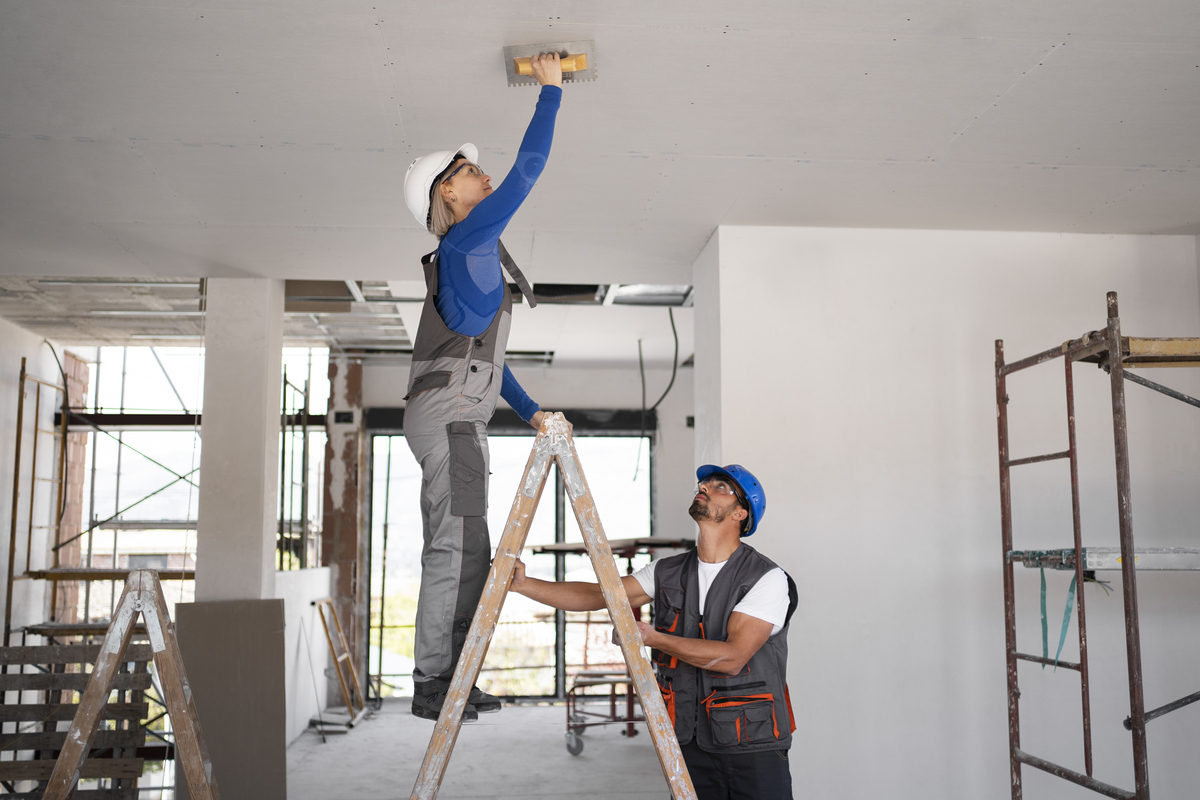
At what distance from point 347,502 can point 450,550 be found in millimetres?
6709

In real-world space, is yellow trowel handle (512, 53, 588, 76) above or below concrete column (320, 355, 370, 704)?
above

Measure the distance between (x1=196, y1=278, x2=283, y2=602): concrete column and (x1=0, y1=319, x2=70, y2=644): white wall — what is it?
267 centimetres

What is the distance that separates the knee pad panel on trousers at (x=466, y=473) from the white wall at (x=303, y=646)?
455 centimetres

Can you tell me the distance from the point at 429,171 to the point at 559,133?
1153 millimetres

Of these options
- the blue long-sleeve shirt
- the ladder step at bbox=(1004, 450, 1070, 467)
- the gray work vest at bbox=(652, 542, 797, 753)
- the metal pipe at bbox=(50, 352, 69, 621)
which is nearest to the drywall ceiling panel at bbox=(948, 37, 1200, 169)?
the ladder step at bbox=(1004, 450, 1070, 467)

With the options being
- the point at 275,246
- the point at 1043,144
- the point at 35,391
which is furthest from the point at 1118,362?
the point at 35,391

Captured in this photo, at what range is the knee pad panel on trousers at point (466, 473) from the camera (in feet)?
6.89

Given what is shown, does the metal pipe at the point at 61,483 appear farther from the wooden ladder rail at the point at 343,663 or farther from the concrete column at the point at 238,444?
the concrete column at the point at 238,444

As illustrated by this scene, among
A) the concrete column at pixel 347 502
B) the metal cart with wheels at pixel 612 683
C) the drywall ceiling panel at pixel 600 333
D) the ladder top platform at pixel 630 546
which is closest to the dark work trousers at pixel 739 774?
the metal cart with wheels at pixel 612 683

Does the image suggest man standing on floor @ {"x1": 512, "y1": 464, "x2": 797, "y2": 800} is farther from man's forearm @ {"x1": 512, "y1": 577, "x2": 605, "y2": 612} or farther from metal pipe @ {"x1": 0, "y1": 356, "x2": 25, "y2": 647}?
metal pipe @ {"x1": 0, "y1": 356, "x2": 25, "y2": 647}

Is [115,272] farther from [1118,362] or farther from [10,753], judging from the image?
[1118,362]

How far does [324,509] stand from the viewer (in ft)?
27.8

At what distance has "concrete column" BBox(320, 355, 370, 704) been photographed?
8.30 meters

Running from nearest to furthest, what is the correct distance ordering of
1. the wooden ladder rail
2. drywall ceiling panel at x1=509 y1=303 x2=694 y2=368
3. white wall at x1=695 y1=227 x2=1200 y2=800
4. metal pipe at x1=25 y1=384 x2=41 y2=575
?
white wall at x1=695 y1=227 x2=1200 y2=800 → drywall ceiling panel at x1=509 y1=303 x2=694 y2=368 → metal pipe at x1=25 y1=384 x2=41 y2=575 → the wooden ladder rail
